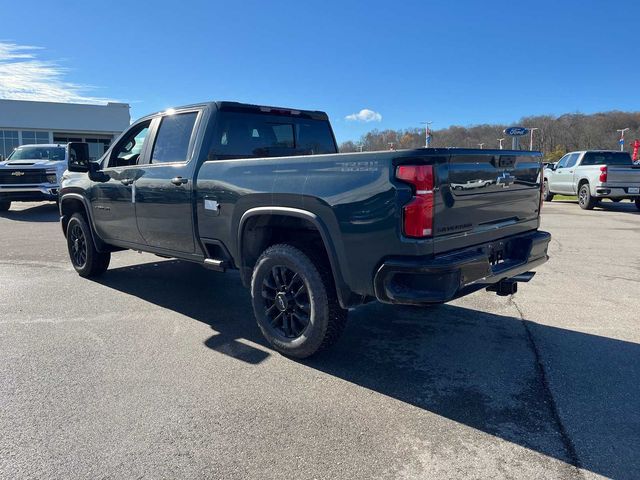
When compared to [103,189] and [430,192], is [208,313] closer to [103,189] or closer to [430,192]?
[103,189]

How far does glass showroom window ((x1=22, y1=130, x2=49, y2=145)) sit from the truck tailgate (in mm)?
48669

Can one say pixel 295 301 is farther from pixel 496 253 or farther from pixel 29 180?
pixel 29 180

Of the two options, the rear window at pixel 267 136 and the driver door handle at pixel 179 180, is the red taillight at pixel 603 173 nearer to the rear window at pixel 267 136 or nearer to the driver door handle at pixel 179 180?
the rear window at pixel 267 136

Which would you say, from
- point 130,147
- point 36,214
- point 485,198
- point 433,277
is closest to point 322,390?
point 433,277

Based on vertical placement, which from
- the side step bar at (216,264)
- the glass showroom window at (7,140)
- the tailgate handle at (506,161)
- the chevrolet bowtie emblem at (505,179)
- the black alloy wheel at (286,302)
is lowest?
the black alloy wheel at (286,302)

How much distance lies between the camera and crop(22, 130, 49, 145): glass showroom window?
145ft

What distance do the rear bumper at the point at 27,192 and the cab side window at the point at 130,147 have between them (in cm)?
950

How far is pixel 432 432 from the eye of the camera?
2895 millimetres

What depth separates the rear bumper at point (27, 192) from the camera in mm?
14062

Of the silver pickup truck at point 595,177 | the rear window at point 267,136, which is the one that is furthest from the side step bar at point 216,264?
the silver pickup truck at point 595,177

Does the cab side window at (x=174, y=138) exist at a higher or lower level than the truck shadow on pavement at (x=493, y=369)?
higher

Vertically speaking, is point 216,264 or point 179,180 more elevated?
point 179,180

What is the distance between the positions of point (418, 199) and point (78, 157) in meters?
4.38

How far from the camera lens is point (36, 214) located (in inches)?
590
